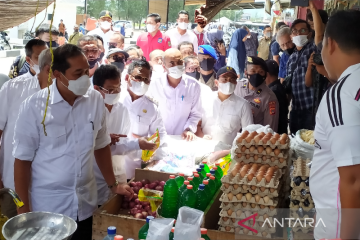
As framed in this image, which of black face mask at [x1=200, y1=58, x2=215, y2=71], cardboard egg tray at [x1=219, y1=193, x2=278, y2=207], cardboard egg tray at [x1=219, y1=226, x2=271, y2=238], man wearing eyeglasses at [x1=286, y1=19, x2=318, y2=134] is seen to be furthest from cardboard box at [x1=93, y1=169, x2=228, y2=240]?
black face mask at [x1=200, y1=58, x2=215, y2=71]

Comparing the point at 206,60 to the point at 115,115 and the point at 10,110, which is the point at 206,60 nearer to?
the point at 115,115

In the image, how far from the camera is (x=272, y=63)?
497 cm

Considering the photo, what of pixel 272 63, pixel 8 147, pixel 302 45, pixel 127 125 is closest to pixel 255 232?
pixel 127 125

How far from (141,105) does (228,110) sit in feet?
3.41

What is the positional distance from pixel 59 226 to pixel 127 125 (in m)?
2.04

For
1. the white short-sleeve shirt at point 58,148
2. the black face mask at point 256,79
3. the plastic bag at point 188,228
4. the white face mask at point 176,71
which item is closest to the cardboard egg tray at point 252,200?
the plastic bag at point 188,228

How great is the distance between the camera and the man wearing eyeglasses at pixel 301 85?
4773 millimetres

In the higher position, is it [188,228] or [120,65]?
[120,65]

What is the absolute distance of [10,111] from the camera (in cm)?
310

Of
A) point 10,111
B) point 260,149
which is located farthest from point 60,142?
point 260,149

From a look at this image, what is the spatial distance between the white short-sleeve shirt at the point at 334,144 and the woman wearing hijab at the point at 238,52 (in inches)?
315

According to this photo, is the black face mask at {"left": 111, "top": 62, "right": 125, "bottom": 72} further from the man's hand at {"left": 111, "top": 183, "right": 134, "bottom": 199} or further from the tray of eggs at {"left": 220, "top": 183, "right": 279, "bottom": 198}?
the tray of eggs at {"left": 220, "top": 183, "right": 279, "bottom": 198}

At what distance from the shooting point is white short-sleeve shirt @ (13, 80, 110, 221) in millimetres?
2400

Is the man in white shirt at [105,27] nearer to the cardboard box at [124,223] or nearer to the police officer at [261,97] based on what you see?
the police officer at [261,97]
